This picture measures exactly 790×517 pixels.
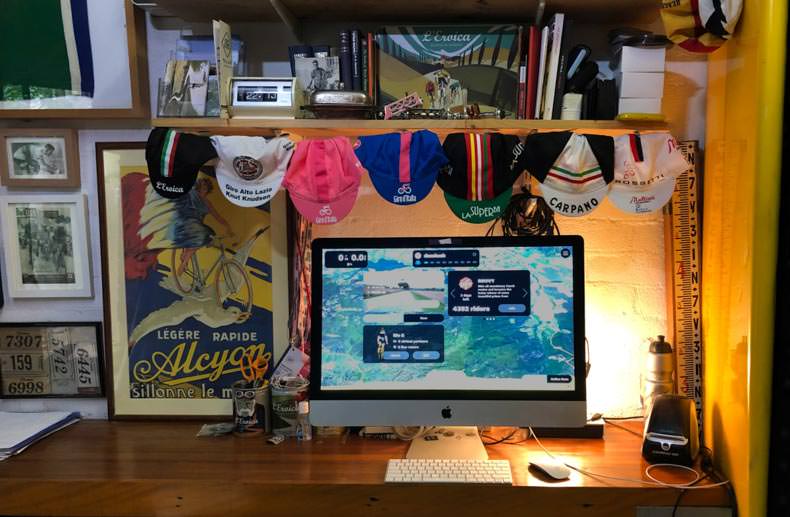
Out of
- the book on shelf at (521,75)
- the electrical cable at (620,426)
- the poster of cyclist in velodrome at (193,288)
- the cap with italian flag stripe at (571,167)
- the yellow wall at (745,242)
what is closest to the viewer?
the yellow wall at (745,242)

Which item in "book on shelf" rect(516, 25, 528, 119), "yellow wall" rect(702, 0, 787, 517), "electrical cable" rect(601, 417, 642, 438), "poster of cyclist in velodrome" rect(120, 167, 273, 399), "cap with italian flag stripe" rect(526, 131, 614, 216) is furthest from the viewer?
"poster of cyclist in velodrome" rect(120, 167, 273, 399)

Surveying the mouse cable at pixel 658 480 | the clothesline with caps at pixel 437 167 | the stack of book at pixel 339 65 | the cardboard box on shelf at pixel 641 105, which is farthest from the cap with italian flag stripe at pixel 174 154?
the mouse cable at pixel 658 480

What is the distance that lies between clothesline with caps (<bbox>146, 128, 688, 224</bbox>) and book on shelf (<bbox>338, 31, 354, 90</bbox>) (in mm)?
190

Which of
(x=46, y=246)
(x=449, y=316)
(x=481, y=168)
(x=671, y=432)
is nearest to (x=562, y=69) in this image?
(x=481, y=168)

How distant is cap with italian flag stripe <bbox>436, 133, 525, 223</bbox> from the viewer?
1513 mm

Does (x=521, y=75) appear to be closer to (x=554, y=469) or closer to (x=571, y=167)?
(x=571, y=167)

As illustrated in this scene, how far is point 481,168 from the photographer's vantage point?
151cm

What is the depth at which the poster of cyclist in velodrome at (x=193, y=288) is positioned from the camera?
1.83 m

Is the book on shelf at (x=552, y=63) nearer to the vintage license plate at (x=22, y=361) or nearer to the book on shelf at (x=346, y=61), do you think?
the book on shelf at (x=346, y=61)

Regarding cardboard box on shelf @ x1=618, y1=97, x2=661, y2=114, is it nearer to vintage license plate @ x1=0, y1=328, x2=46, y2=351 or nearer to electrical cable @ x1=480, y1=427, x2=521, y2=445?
electrical cable @ x1=480, y1=427, x2=521, y2=445

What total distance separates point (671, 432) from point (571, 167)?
0.66 meters

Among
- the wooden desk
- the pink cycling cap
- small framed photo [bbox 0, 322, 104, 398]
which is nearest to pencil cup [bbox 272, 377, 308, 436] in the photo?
the wooden desk

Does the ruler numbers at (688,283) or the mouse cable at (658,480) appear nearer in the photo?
the mouse cable at (658,480)

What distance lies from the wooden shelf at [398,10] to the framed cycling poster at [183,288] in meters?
0.41
